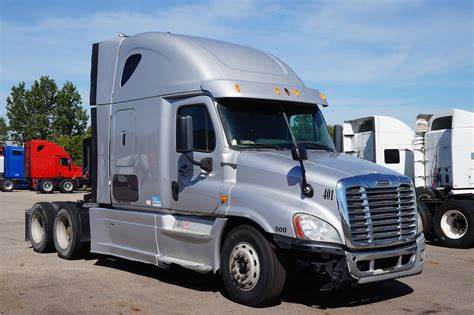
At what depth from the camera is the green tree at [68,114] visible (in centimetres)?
6431

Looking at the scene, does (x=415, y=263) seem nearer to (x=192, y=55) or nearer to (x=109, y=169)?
(x=192, y=55)

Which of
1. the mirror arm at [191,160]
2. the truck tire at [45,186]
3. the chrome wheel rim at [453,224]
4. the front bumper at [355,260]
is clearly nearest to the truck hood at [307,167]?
the mirror arm at [191,160]

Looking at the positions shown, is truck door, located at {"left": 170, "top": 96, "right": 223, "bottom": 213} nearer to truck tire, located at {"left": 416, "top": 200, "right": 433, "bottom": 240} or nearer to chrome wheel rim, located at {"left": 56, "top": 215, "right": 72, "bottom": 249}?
chrome wheel rim, located at {"left": 56, "top": 215, "right": 72, "bottom": 249}

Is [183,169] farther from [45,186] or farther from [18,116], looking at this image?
[18,116]

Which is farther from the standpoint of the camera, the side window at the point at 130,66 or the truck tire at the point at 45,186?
the truck tire at the point at 45,186

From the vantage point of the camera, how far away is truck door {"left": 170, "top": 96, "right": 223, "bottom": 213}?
23.8 feet

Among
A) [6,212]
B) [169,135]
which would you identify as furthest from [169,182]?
[6,212]

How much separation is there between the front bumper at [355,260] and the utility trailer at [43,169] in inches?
1295

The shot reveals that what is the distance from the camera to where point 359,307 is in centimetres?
672

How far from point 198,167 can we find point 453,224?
23.1 feet

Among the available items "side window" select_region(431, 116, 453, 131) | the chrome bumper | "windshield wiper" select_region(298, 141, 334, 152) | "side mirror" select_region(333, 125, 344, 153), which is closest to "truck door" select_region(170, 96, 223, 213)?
"windshield wiper" select_region(298, 141, 334, 152)

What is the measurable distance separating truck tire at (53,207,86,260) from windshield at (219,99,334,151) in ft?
12.9

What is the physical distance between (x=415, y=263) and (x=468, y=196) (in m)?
6.46

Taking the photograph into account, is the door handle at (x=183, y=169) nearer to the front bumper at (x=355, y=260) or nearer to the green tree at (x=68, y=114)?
the front bumper at (x=355, y=260)
